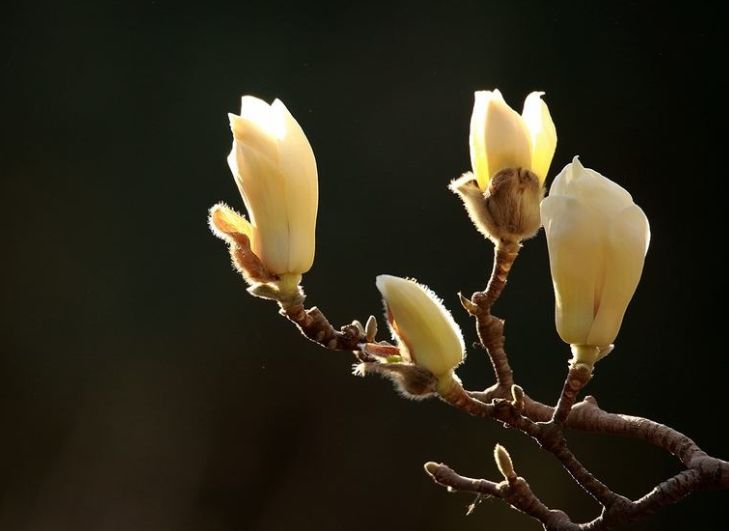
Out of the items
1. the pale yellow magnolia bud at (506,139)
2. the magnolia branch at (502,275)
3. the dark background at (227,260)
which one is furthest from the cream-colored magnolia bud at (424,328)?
the dark background at (227,260)

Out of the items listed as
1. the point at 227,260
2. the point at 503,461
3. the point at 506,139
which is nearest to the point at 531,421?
the point at 503,461

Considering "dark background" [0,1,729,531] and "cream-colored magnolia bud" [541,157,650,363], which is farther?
"dark background" [0,1,729,531]

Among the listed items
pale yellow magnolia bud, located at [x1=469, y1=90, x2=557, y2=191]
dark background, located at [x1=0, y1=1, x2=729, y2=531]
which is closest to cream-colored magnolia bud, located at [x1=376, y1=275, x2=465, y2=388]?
pale yellow magnolia bud, located at [x1=469, y1=90, x2=557, y2=191]

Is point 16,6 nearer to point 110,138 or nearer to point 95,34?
point 95,34

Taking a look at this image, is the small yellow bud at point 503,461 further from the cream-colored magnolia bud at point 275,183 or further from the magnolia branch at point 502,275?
the cream-colored magnolia bud at point 275,183

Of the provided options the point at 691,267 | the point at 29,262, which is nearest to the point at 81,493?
the point at 29,262

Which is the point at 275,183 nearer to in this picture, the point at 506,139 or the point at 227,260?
the point at 506,139

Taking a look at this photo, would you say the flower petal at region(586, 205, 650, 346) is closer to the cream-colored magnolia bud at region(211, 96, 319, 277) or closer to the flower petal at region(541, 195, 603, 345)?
the flower petal at region(541, 195, 603, 345)
